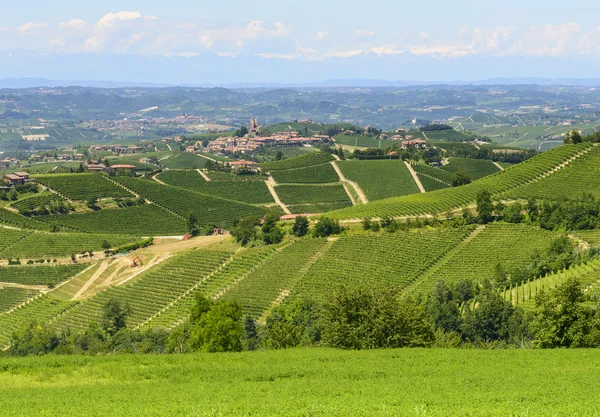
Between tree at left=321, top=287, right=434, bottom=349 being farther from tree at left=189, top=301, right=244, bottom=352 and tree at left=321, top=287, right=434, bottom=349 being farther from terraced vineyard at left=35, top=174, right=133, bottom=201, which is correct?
terraced vineyard at left=35, top=174, right=133, bottom=201

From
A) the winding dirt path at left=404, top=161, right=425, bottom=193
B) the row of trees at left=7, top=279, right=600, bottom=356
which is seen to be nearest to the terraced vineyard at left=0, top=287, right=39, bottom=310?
the row of trees at left=7, top=279, right=600, bottom=356

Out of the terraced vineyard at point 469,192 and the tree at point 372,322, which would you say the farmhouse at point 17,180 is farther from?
the tree at point 372,322

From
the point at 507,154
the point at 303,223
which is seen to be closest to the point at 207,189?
the point at 303,223

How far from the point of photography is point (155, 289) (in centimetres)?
6944

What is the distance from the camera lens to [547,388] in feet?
89.0

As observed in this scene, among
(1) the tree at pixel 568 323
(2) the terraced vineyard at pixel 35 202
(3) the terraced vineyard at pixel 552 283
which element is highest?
(1) the tree at pixel 568 323

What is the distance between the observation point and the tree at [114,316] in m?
60.2

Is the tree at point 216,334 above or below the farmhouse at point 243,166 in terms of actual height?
above

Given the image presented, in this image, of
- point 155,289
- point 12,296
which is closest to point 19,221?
point 12,296

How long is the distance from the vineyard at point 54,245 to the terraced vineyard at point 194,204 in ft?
56.4

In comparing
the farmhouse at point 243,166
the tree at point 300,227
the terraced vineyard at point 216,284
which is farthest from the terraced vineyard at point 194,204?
the terraced vineyard at point 216,284

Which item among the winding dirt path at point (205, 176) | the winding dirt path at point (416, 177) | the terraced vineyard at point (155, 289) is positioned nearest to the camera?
the terraced vineyard at point (155, 289)

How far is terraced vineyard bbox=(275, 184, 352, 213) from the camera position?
385ft

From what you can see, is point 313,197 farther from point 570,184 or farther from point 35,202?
point 570,184
